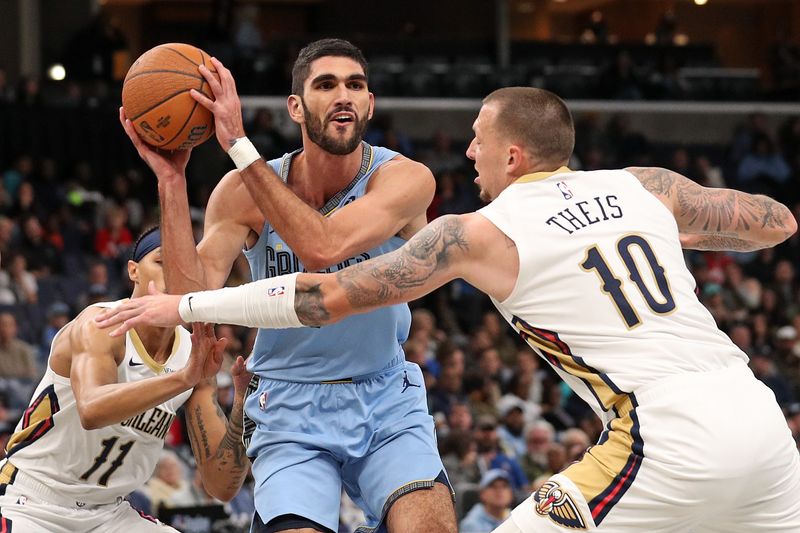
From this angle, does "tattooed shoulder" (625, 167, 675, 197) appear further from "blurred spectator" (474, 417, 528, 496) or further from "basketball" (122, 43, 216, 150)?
"blurred spectator" (474, 417, 528, 496)

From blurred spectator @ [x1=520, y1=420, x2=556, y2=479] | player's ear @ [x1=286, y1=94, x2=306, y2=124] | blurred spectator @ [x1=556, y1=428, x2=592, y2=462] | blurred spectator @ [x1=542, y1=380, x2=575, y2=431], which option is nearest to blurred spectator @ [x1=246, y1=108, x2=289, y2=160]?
blurred spectator @ [x1=542, y1=380, x2=575, y2=431]

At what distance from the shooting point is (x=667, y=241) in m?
4.17

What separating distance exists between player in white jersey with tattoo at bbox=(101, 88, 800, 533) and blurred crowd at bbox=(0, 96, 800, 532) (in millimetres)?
5221

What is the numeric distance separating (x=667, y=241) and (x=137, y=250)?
8.75 ft

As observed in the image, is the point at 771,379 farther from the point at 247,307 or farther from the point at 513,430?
the point at 247,307

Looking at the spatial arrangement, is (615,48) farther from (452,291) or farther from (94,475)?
(94,475)

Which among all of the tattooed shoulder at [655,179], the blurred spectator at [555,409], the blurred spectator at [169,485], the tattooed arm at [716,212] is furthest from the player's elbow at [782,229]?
the blurred spectator at [555,409]

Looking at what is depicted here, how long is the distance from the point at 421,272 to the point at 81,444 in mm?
2117

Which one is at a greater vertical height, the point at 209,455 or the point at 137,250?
the point at 137,250

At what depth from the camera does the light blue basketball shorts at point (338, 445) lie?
15.1ft

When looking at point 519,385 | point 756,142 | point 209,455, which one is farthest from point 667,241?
point 756,142

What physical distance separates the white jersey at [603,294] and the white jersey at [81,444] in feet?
6.72

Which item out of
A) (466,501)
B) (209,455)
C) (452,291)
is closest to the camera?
(209,455)

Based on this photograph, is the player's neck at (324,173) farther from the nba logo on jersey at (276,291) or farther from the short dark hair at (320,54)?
the nba logo on jersey at (276,291)
